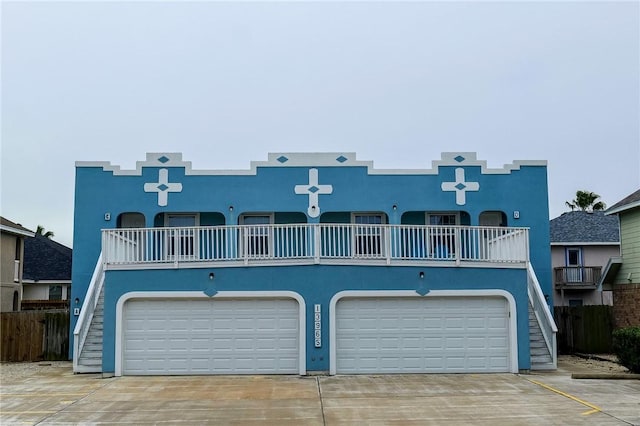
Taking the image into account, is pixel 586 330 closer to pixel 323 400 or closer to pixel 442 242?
pixel 442 242

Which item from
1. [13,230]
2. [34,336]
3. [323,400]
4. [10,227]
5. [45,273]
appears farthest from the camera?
[45,273]

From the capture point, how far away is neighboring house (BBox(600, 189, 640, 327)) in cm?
2123

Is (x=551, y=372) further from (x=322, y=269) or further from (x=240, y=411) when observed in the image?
(x=240, y=411)

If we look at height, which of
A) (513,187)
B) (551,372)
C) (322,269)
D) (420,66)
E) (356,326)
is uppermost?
(420,66)

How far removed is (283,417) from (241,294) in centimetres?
561

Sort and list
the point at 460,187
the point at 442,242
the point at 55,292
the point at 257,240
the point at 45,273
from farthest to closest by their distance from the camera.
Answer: the point at 55,292
the point at 45,273
the point at 460,187
the point at 257,240
the point at 442,242

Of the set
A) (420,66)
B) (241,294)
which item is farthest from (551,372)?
(420,66)

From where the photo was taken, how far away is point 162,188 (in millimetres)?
21094

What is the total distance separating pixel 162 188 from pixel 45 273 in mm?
17579

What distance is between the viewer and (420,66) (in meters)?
19.4

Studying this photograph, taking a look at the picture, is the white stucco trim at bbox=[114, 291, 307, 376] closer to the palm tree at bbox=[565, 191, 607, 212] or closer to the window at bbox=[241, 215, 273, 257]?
the window at bbox=[241, 215, 273, 257]

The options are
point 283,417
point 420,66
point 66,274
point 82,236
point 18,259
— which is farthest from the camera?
point 66,274

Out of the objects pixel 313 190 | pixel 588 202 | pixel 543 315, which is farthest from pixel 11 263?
pixel 588 202

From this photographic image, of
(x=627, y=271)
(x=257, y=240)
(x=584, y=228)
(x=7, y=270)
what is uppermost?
(x=584, y=228)
